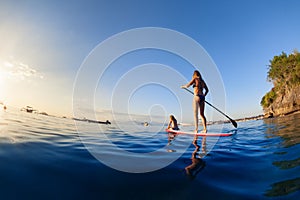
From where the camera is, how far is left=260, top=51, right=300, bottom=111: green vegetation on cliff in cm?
4300

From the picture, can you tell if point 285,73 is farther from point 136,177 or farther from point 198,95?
point 136,177

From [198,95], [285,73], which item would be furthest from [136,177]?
[285,73]

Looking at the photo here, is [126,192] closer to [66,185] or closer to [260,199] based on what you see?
[66,185]

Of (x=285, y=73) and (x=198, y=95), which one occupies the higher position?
(x=285, y=73)

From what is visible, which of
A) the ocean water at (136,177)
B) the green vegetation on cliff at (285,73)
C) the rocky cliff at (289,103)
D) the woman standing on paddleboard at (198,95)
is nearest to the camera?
the ocean water at (136,177)

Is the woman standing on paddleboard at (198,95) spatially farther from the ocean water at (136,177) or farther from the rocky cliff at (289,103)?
the rocky cliff at (289,103)

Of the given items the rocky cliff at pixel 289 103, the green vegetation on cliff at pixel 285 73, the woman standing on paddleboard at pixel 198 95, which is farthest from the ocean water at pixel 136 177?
the green vegetation on cliff at pixel 285 73

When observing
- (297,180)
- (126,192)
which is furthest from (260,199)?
(126,192)

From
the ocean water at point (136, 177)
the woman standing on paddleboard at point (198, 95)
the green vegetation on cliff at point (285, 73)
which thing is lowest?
the ocean water at point (136, 177)

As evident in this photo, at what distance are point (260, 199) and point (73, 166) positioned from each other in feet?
8.98

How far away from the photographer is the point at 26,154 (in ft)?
9.79

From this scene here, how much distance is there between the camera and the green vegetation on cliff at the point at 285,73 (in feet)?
141

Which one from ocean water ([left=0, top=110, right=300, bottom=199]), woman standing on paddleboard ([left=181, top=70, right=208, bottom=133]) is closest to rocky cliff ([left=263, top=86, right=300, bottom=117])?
woman standing on paddleboard ([left=181, top=70, right=208, bottom=133])

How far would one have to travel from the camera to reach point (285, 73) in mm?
45781
